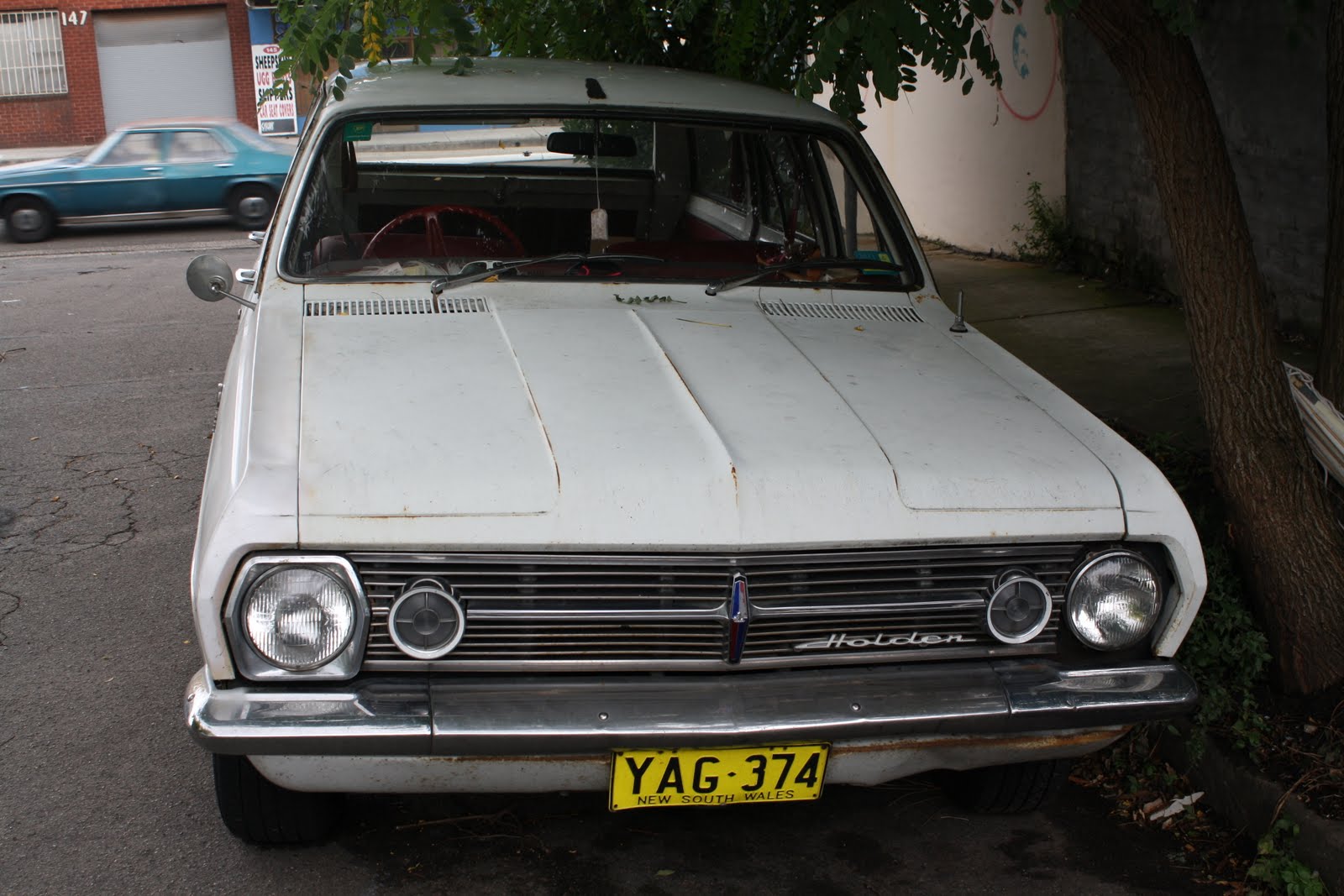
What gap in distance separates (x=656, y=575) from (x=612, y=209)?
6.15 feet

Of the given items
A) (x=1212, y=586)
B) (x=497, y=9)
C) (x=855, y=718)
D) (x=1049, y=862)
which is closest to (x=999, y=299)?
(x=497, y=9)

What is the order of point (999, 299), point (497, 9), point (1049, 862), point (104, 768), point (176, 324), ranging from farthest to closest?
point (176, 324) → point (999, 299) → point (497, 9) → point (104, 768) → point (1049, 862)

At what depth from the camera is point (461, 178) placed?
5012 mm

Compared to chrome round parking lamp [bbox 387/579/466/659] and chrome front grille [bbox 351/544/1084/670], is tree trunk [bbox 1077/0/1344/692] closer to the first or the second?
chrome front grille [bbox 351/544/1084/670]

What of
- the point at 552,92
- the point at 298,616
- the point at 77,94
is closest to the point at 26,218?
the point at 552,92

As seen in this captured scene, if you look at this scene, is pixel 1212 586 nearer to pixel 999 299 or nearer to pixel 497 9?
pixel 497 9

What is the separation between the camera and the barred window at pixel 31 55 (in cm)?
2434

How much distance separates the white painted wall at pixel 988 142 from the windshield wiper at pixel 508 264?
19.3ft

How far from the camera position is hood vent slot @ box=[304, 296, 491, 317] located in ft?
11.2

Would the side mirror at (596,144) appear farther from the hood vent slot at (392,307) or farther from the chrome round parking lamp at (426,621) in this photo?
the chrome round parking lamp at (426,621)

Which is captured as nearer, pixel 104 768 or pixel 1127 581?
pixel 1127 581

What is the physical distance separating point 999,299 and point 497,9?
159 inches

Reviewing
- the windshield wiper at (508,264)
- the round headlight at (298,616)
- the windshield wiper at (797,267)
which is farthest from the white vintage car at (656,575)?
the windshield wiper at (797,267)

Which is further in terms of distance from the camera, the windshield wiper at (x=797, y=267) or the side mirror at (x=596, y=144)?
the side mirror at (x=596, y=144)
